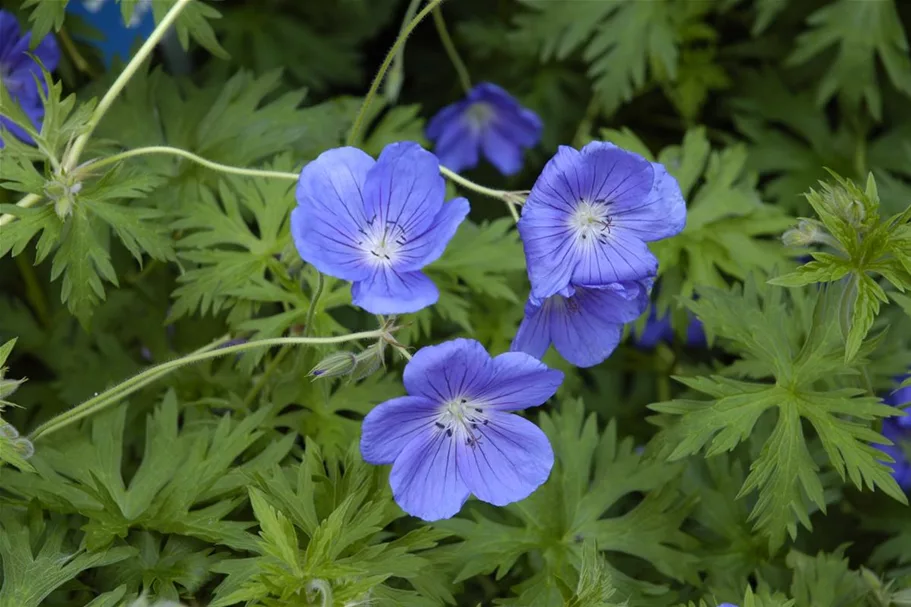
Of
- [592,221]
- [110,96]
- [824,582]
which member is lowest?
[824,582]

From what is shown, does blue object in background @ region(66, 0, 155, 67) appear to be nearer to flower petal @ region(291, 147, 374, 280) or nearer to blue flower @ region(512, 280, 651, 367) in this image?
flower petal @ region(291, 147, 374, 280)

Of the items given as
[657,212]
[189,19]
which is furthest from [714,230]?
[189,19]

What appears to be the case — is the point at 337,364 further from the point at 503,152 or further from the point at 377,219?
the point at 503,152

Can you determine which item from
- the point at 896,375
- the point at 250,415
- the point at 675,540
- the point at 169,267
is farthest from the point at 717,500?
the point at 169,267

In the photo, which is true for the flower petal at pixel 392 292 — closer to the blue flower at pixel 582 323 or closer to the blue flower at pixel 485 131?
the blue flower at pixel 582 323

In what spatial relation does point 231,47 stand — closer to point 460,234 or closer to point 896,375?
point 460,234

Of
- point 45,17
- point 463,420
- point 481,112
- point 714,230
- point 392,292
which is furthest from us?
point 481,112

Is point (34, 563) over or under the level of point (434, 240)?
under

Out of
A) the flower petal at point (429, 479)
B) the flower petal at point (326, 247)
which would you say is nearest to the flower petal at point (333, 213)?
the flower petal at point (326, 247)
